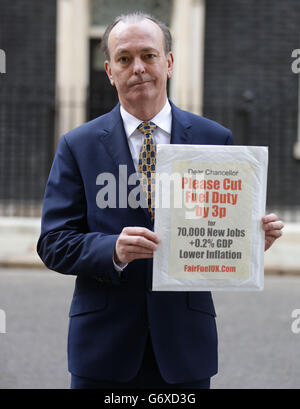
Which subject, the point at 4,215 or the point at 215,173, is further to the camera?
the point at 4,215

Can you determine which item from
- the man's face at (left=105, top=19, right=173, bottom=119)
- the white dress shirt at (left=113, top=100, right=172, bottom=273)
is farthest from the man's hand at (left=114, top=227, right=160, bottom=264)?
the man's face at (left=105, top=19, right=173, bottom=119)

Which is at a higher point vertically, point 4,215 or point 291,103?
point 291,103

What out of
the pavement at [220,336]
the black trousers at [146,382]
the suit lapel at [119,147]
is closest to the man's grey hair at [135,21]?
the suit lapel at [119,147]

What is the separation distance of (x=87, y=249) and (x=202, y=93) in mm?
10818

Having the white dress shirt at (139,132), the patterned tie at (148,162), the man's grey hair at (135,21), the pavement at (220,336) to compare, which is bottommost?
the pavement at (220,336)

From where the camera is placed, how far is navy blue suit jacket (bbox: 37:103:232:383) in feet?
7.52

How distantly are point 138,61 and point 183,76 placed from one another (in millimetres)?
10548

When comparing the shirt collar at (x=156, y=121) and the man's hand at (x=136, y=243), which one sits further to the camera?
the shirt collar at (x=156, y=121)

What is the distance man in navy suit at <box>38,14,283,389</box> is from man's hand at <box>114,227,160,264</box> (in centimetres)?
13

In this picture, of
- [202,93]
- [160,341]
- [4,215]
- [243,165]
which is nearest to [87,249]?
[160,341]

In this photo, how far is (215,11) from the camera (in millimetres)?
12750

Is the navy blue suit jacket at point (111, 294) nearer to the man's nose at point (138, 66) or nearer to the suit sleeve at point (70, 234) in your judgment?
the suit sleeve at point (70, 234)

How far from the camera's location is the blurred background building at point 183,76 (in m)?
12.6
